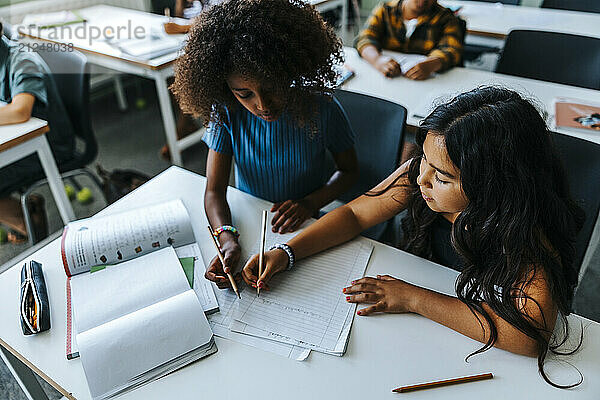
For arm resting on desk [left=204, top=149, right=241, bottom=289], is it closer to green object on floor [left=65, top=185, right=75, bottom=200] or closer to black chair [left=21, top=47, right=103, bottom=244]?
black chair [left=21, top=47, right=103, bottom=244]

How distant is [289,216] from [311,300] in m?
0.28

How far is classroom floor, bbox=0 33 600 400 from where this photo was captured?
1811mm

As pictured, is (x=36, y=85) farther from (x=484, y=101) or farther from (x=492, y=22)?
(x=492, y=22)

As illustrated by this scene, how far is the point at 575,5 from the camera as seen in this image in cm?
302

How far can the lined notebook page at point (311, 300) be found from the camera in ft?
2.96

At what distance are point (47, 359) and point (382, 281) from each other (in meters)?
0.67

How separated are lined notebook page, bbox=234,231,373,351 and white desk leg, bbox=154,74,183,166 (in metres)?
1.50

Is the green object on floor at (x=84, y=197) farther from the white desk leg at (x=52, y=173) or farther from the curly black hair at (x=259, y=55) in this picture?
the curly black hair at (x=259, y=55)

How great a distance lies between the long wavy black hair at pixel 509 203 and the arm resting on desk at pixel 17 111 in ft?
4.79

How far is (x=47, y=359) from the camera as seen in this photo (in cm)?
85

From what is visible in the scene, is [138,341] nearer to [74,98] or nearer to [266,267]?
[266,267]

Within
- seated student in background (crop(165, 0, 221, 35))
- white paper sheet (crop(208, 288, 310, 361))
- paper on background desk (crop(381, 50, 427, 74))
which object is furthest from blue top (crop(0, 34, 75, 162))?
paper on background desk (crop(381, 50, 427, 74))

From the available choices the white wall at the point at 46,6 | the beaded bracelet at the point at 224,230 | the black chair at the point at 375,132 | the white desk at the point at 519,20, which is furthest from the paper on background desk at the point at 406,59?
the white wall at the point at 46,6

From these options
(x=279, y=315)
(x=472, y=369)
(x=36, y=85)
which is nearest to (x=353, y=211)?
(x=279, y=315)
